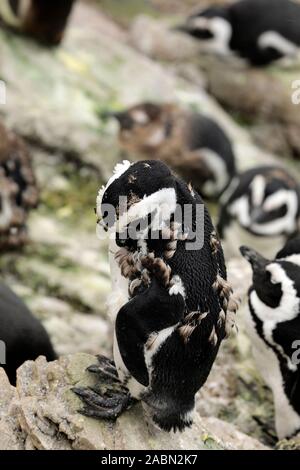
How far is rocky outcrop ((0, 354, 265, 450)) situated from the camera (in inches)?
130

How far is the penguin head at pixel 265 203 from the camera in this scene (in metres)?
7.08

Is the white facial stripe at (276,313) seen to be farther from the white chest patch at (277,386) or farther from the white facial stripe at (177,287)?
the white facial stripe at (177,287)

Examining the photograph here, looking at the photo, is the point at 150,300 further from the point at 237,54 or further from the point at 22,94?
the point at 237,54

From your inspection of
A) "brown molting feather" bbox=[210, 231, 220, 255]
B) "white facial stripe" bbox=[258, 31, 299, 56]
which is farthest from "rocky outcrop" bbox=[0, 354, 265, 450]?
"white facial stripe" bbox=[258, 31, 299, 56]

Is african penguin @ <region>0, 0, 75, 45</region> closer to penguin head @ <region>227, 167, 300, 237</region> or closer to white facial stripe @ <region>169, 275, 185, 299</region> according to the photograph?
penguin head @ <region>227, 167, 300, 237</region>

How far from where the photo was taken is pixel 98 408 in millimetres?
3393

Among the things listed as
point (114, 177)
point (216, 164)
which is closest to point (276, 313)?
point (114, 177)

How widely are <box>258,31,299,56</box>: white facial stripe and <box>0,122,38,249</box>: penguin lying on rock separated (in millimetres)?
4697

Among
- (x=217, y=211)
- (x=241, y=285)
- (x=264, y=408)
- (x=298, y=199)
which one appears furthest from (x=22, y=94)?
(x=264, y=408)

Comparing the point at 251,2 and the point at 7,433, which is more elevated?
the point at 7,433

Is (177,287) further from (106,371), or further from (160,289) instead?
(106,371)

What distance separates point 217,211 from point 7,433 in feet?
17.0

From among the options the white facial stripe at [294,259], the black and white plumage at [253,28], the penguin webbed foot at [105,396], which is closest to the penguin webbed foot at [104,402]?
the penguin webbed foot at [105,396]

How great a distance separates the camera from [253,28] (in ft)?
36.0
